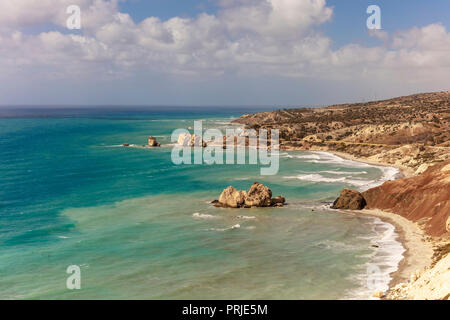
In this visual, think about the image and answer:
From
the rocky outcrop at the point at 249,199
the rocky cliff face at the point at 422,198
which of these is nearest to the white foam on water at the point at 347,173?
the rocky cliff face at the point at 422,198

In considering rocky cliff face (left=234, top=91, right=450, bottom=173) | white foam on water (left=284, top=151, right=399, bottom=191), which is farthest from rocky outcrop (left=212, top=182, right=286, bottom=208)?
rocky cliff face (left=234, top=91, right=450, bottom=173)

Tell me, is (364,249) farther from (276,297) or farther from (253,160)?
(253,160)

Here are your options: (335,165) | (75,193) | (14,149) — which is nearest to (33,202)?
(75,193)

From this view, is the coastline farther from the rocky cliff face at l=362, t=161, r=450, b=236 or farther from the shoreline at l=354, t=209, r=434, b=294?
the shoreline at l=354, t=209, r=434, b=294

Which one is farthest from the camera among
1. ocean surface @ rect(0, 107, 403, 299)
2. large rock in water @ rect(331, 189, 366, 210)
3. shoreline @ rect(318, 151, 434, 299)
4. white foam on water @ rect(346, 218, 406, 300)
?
large rock in water @ rect(331, 189, 366, 210)

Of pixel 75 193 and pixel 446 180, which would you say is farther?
pixel 75 193

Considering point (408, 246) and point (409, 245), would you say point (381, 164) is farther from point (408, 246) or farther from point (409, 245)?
point (408, 246)
